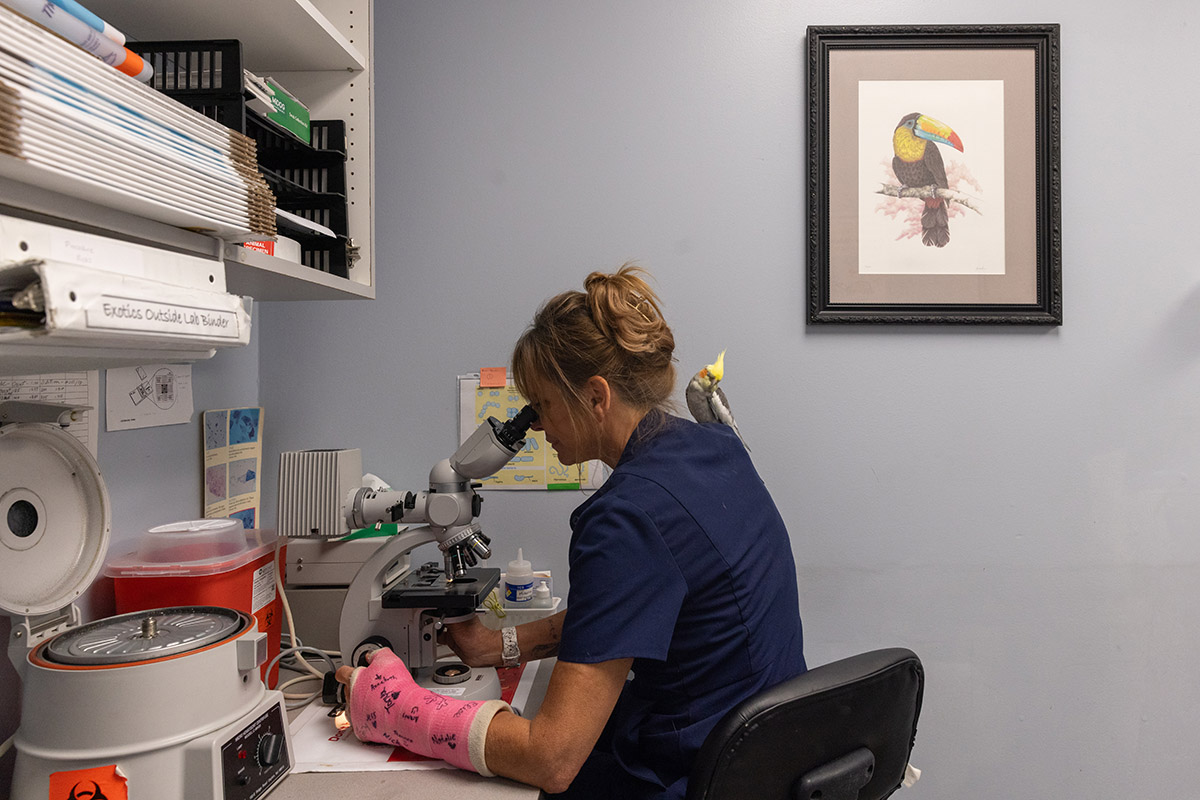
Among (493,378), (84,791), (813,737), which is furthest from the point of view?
(493,378)

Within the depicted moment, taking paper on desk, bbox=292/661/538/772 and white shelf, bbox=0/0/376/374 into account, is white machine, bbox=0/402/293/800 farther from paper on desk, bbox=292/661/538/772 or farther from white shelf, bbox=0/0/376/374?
white shelf, bbox=0/0/376/374

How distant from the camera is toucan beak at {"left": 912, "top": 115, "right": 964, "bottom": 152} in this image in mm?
1669

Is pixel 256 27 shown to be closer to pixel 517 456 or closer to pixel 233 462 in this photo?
pixel 233 462

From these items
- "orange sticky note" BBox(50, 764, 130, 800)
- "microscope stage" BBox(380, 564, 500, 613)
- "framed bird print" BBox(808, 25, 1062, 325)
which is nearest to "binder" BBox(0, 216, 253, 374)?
"orange sticky note" BBox(50, 764, 130, 800)

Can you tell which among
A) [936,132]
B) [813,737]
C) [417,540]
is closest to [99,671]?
[417,540]

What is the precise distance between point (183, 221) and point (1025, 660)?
1.91m

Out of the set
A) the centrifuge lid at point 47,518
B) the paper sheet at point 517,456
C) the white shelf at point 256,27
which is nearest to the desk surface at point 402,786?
the centrifuge lid at point 47,518

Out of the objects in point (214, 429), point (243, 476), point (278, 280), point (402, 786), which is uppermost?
point (278, 280)

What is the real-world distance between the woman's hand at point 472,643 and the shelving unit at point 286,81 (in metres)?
0.64

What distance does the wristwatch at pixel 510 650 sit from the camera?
128 centimetres

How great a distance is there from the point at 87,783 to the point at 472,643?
23.7 inches

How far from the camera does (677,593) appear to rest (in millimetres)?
960

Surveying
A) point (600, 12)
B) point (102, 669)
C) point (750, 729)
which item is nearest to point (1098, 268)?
point (600, 12)

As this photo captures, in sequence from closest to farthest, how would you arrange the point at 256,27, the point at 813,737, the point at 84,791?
1. the point at 84,791
2. the point at 813,737
3. the point at 256,27
